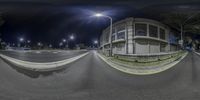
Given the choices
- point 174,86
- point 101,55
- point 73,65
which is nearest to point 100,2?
point 101,55

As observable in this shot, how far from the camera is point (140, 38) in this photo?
1.15 m

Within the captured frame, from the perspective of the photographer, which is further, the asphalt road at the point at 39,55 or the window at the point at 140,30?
the asphalt road at the point at 39,55

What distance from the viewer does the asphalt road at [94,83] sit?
53.6 inches

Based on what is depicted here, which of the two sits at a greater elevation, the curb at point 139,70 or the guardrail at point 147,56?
the guardrail at point 147,56

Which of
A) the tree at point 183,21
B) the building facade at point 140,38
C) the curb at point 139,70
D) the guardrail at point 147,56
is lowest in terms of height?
the curb at point 139,70

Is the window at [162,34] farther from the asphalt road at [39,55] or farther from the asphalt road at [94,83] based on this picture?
the asphalt road at [39,55]

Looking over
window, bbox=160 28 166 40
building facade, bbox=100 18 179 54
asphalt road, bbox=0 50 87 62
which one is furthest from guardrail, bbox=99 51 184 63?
asphalt road, bbox=0 50 87 62

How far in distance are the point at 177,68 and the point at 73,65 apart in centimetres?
85

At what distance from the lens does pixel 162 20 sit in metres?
1.32

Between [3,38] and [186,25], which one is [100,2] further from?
[3,38]

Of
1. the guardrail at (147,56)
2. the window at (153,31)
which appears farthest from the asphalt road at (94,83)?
the window at (153,31)

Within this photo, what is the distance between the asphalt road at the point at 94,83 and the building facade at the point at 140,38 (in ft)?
0.60

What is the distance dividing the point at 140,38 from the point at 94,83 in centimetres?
53

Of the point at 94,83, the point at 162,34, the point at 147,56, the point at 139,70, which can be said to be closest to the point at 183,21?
the point at 162,34
